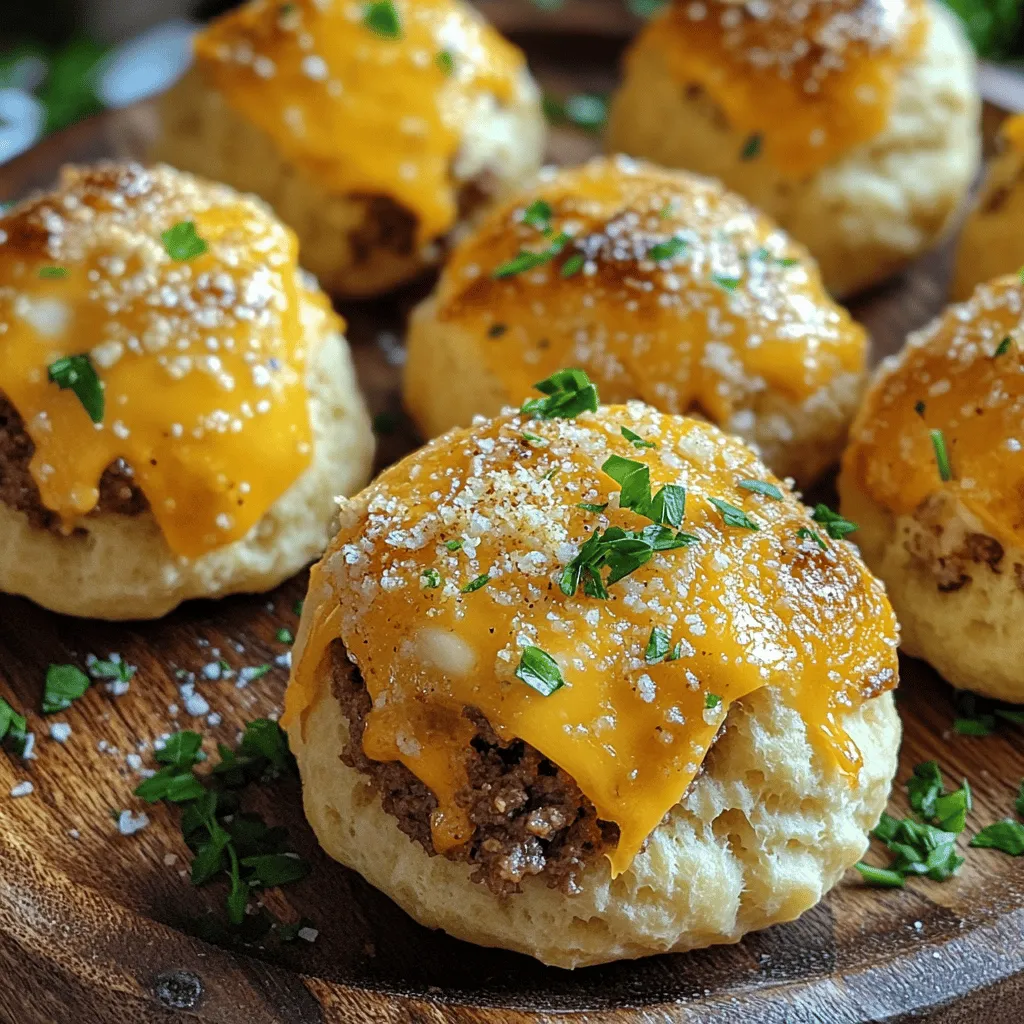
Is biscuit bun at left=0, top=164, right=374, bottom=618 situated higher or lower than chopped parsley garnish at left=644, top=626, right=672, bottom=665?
lower

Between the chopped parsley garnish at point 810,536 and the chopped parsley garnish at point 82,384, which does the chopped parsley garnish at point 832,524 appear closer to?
the chopped parsley garnish at point 810,536

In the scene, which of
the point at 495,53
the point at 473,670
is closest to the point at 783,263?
the point at 495,53

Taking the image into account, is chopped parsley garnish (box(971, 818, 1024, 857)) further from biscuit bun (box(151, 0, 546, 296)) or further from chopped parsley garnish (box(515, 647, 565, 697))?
biscuit bun (box(151, 0, 546, 296))

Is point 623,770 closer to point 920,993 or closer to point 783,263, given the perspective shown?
point 920,993

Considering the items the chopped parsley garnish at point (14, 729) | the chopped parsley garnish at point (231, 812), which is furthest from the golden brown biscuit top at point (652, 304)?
the chopped parsley garnish at point (14, 729)

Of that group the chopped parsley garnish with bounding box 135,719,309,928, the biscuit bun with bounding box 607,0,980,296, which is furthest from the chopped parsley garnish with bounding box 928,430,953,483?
Answer: the chopped parsley garnish with bounding box 135,719,309,928

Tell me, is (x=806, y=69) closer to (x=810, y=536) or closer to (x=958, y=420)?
(x=958, y=420)
